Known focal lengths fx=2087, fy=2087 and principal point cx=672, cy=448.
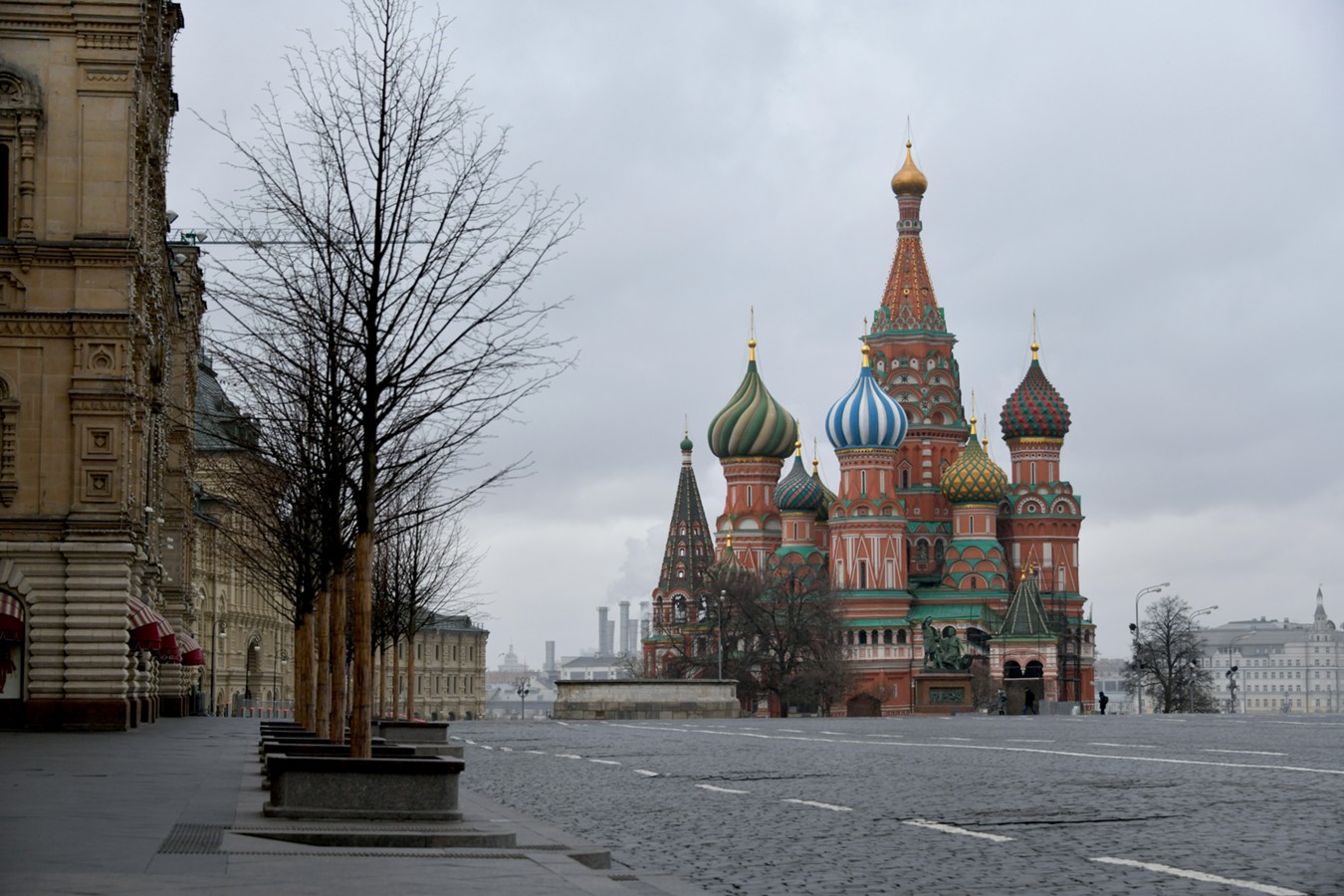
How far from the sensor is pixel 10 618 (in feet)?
120

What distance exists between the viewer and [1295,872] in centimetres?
1103

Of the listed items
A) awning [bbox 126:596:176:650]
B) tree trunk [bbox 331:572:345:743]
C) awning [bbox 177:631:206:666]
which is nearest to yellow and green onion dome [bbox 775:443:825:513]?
awning [bbox 177:631:206:666]

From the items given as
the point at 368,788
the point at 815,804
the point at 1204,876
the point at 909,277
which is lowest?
the point at 815,804

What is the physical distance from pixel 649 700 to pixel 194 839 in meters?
58.1

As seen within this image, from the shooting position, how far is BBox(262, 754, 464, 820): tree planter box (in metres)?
13.9

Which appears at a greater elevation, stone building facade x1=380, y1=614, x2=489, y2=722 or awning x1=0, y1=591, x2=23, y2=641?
awning x1=0, y1=591, x2=23, y2=641

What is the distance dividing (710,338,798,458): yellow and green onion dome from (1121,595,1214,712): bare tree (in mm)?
30063

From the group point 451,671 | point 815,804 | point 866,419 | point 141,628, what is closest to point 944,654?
point 866,419

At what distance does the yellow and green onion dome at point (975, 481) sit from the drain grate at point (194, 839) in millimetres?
123536

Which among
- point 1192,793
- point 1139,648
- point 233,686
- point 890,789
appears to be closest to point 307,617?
point 890,789

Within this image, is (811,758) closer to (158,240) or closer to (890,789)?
(890,789)

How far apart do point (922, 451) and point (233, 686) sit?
55.3m

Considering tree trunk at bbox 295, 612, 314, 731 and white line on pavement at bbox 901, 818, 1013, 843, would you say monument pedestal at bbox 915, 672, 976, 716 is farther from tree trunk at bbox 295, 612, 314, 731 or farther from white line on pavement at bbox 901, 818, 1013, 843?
white line on pavement at bbox 901, 818, 1013, 843

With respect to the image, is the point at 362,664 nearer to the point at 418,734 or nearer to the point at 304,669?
the point at 304,669
